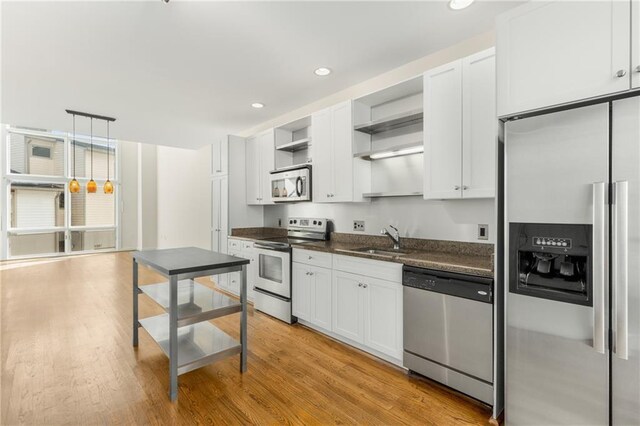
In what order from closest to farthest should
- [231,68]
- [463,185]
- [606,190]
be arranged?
[606,190] → [463,185] → [231,68]

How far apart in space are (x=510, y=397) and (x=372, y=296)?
111 cm

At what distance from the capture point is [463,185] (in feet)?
7.60

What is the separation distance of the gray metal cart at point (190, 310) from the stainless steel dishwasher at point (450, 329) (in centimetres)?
133

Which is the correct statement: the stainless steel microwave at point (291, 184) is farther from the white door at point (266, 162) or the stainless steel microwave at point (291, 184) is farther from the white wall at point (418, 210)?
the white wall at point (418, 210)

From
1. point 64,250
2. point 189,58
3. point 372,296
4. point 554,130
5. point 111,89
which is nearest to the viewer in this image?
point 554,130

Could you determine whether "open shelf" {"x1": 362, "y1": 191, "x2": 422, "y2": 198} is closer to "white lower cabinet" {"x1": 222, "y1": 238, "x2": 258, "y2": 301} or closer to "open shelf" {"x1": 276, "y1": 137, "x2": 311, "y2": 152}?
"open shelf" {"x1": 276, "y1": 137, "x2": 311, "y2": 152}

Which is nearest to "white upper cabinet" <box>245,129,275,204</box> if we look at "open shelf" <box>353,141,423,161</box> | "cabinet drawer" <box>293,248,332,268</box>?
"cabinet drawer" <box>293,248,332,268</box>

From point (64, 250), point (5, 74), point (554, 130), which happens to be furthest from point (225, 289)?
point (64, 250)

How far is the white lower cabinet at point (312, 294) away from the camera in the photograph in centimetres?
300

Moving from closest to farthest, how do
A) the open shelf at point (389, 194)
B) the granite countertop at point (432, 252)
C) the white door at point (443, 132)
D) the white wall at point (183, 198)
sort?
the granite countertop at point (432, 252) < the white door at point (443, 132) < the open shelf at point (389, 194) < the white wall at point (183, 198)

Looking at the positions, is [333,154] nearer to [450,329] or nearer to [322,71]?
[322,71]

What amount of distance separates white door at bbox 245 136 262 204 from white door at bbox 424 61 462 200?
2.72m

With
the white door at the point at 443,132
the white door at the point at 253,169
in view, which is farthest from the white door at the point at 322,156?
the white door at the point at 253,169

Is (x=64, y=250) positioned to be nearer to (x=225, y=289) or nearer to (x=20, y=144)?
(x=20, y=144)
